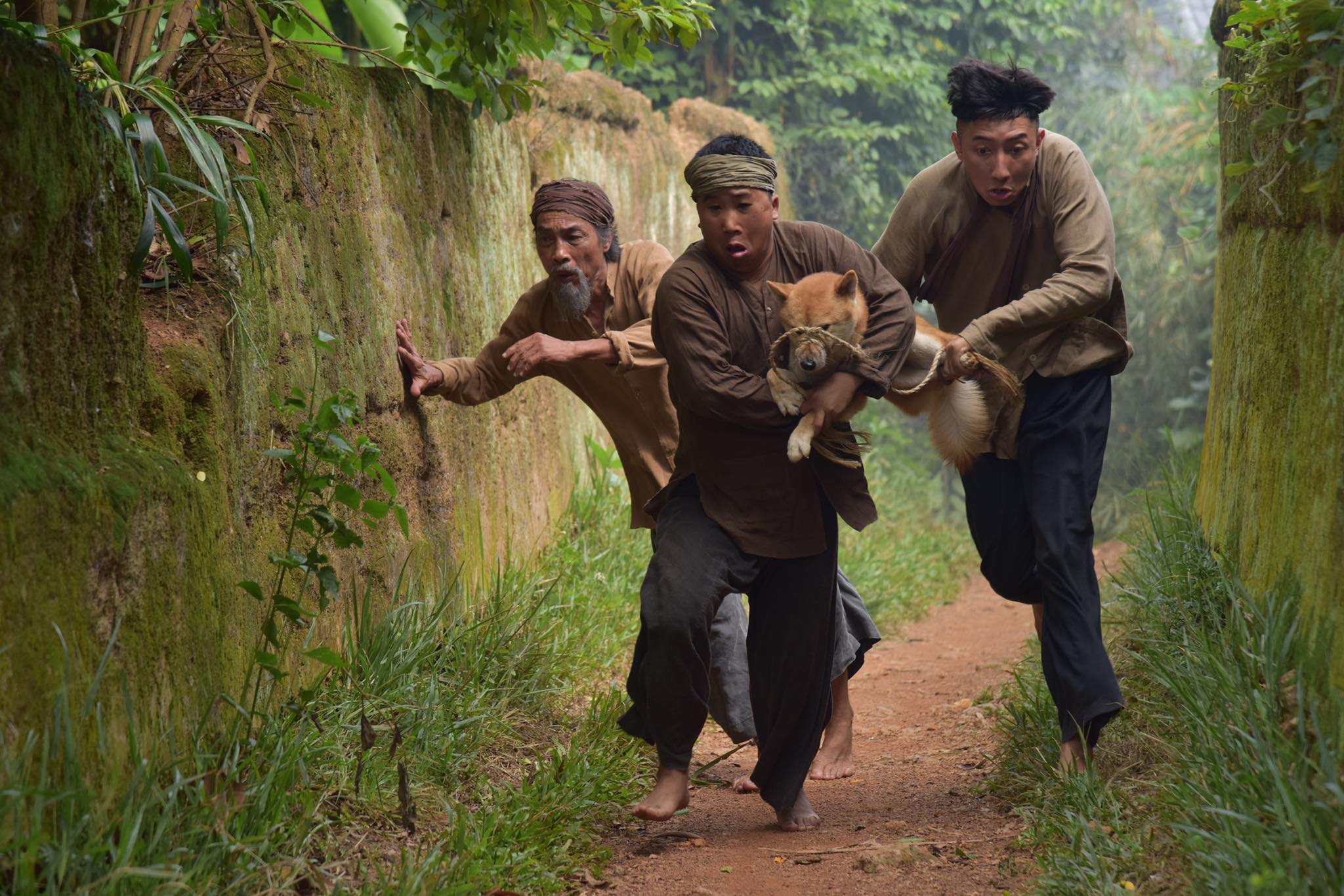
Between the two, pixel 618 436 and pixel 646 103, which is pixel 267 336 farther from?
pixel 646 103

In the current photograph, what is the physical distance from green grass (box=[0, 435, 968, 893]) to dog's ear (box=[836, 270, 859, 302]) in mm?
1666

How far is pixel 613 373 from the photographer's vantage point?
15.7ft

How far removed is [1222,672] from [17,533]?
9.63 ft

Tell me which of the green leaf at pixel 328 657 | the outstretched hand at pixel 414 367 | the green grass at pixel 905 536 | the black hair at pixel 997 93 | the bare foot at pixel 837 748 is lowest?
the green grass at pixel 905 536

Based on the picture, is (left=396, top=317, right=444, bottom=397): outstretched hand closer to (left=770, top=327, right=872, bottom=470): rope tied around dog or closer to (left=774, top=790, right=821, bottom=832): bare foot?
(left=770, top=327, right=872, bottom=470): rope tied around dog

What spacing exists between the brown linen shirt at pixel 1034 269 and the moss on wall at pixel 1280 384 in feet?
1.57

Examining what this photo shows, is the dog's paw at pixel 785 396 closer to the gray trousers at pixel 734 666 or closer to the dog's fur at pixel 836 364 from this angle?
the dog's fur at pixel 836 364

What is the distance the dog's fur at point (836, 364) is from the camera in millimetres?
3715

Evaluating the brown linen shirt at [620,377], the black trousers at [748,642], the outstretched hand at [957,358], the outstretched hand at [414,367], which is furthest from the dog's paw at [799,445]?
the outstretched hand at [414,367]

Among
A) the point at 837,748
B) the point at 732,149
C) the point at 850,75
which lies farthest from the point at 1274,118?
the point at 850,75

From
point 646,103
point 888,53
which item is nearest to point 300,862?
point 646,103

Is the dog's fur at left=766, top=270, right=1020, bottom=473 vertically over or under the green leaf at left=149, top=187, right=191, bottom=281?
under

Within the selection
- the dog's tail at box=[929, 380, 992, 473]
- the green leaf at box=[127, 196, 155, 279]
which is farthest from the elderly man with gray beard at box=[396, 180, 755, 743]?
the green leaf at box=[127, 196, 155, 279]

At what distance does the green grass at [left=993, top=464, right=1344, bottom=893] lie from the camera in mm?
2689
